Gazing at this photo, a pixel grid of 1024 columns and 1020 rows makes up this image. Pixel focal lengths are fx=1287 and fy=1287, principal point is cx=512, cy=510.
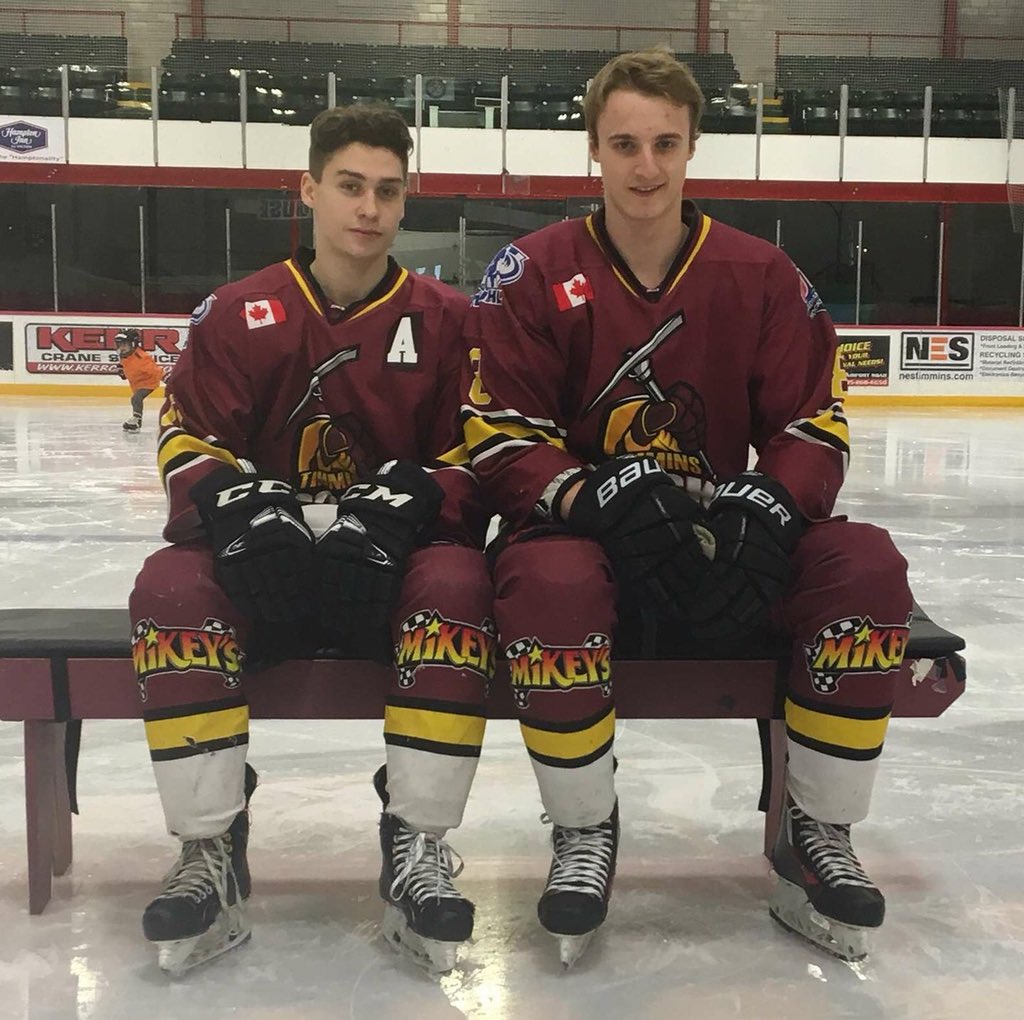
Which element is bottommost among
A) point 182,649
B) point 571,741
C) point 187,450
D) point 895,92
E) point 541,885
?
point 541,885

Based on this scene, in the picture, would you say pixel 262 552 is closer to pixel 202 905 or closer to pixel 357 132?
pixel 202 905

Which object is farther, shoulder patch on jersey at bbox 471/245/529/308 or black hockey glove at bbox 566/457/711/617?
shoulder patch on jersey at bbox 471/245/529/308

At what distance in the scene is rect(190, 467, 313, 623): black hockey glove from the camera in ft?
5.09

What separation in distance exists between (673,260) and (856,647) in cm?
63

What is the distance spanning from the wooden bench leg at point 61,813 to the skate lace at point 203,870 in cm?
30

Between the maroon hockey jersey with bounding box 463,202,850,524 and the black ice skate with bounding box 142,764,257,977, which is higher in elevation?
the maroon hockey jersey with bounding box 463,202,850,524

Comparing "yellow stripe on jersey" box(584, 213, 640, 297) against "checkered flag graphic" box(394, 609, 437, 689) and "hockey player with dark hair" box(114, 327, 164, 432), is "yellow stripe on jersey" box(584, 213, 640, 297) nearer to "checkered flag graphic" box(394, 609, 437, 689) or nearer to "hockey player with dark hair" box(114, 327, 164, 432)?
"checkered flag graphic" box(394, 609, 437, 689)

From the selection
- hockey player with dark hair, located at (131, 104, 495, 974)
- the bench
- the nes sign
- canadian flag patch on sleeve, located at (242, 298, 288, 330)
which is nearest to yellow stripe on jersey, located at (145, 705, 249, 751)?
hockey player with dark hair, located at (131, 104, 495, 974)

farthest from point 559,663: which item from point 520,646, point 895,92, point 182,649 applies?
point 895,92

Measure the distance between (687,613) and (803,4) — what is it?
601 inches

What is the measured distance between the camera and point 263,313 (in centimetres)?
188

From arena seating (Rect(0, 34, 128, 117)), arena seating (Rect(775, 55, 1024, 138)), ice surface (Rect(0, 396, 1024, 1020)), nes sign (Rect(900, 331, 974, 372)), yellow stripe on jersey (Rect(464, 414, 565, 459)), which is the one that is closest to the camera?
ice surface (Rect(0, 396, 1024, 1020))

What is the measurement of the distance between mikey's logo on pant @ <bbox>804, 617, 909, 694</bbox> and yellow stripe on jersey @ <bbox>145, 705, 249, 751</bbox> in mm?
751

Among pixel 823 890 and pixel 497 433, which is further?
pixel 497 433
